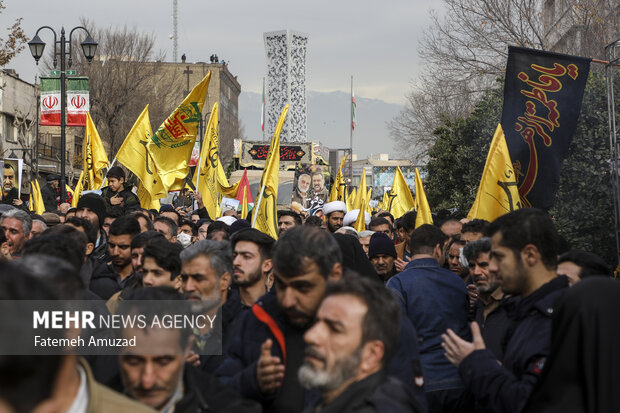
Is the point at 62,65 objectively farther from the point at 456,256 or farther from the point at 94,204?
the point at 456,256

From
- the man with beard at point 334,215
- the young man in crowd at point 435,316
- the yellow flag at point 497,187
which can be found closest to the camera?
the young man in crowd at point 435,316

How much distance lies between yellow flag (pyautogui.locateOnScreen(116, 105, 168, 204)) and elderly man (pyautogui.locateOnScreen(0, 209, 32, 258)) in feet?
15.0

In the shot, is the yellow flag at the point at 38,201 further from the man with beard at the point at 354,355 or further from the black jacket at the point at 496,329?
the man with beard at the point at 354,355

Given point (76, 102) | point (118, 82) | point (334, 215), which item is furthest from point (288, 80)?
point (334, 215)

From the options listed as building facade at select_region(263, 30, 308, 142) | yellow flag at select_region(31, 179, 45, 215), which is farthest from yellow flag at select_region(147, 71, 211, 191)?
building facade at select_region(263, 30, 308, 142)

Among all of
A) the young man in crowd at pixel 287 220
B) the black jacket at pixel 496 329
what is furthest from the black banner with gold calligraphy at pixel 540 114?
the black jacket at pixel 496 329

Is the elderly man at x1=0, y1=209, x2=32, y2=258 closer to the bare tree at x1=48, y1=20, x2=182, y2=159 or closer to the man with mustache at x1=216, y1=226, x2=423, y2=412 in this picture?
the man with mustache at x1=216, y1=226, x2=423, y2=412

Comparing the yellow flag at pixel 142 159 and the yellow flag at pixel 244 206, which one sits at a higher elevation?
the yellow flag at pixel 142 159

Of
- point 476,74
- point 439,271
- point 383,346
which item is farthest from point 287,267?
point 476,74

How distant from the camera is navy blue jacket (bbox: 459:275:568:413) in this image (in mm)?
3771

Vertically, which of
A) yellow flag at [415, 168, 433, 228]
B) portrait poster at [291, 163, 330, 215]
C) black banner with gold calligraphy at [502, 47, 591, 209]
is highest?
black banner with gold calligraphy at [502, 47, 591, 209]

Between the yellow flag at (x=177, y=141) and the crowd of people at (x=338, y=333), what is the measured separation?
586cm

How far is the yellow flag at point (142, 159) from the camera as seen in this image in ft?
39.9

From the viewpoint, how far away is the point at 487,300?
5.39 m
